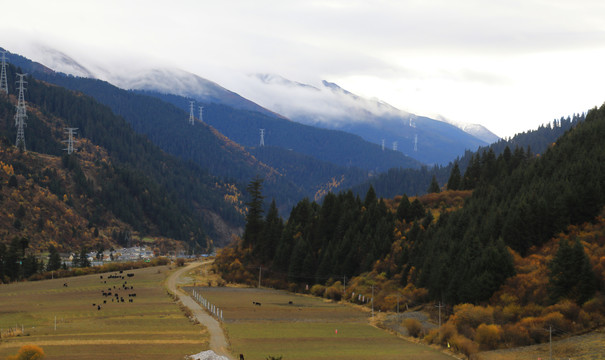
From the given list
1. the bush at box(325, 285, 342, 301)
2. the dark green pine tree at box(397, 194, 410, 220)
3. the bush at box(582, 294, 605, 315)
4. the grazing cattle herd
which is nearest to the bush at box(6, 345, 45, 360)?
the grazing cattle herd

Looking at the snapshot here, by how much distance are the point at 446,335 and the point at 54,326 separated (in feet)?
163

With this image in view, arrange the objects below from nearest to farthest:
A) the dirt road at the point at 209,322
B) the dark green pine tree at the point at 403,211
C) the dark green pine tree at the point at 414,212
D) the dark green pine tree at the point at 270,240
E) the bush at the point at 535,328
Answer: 1. the bush at the point at 535,328
2. the dirt road at the point at 209,322
3. the dark green pine tree at the point at 414,212
4. the dark green pine tree at the point at 403,211
5. the dark green pine tree at the point at 270,240

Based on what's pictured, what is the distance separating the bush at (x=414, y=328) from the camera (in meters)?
85.8

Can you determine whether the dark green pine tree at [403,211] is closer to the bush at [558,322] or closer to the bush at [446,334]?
the bush at [446,334]

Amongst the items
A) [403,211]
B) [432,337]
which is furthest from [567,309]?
[403,211]

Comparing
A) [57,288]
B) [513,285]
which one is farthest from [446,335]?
[57,288]

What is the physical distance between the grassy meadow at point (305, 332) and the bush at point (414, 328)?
241cm

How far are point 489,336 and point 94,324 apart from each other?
167 feet

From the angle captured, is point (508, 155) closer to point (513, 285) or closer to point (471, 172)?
point (471, 172)

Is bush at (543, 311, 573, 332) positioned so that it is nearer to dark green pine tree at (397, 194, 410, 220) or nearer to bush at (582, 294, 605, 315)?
bush at (582, 294, 605, 315)

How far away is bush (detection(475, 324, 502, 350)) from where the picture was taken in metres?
73.2

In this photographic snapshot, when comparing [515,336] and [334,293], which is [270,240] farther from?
[515,336]

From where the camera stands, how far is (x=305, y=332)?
87500 mm

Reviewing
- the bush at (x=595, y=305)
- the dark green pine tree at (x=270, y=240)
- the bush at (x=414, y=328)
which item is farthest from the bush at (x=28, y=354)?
the dark green pine tree at (x=270, y=240)
